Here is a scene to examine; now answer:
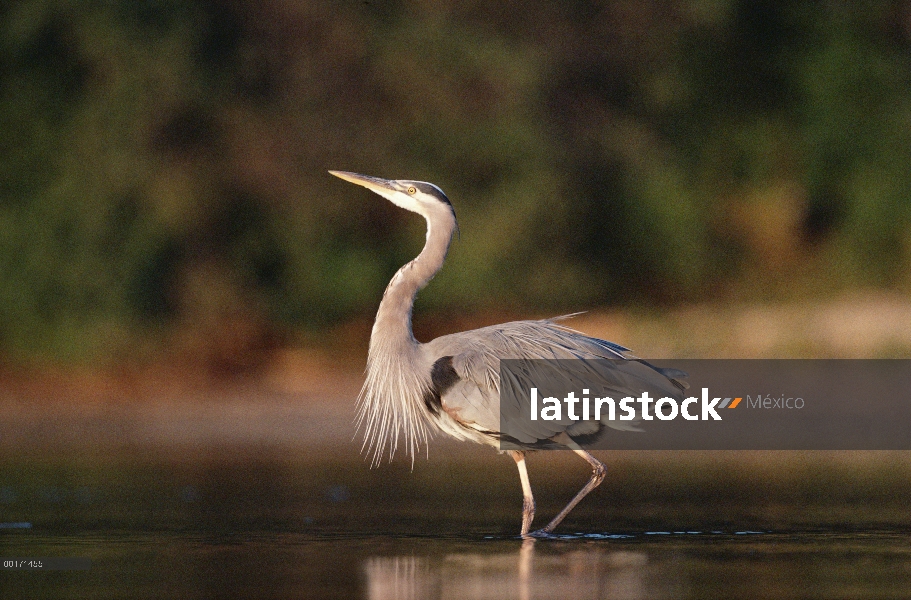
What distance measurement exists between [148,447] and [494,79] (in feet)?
22.0

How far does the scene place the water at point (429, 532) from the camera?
21.2ft

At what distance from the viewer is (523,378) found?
28.6 ft

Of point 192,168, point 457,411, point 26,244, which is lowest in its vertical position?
point 457,411

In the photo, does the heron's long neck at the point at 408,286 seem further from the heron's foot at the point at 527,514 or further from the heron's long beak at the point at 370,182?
the heron's foot at the point at 527,514

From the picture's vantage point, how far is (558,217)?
17.5 m

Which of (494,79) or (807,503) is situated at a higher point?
(494,79)

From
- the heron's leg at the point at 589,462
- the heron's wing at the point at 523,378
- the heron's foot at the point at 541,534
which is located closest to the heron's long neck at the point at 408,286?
the heron's wing at the point at 523,378

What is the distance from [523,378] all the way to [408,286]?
0.94m

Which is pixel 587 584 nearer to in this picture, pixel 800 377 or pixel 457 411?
pixel 457 411

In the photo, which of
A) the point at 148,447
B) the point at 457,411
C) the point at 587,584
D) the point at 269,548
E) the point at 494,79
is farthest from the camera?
the point at 494,79

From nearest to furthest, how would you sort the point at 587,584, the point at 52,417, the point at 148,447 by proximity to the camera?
the point at 587,584, the point at 148,447, the point at 52,417

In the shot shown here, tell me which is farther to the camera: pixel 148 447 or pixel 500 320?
pixel 500 320

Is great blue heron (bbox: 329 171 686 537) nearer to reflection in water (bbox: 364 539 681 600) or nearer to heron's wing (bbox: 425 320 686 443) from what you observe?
heron's wing (bbox: 425 320 686 443)

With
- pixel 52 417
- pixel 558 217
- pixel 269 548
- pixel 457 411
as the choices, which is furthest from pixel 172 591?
pixel 558 217
